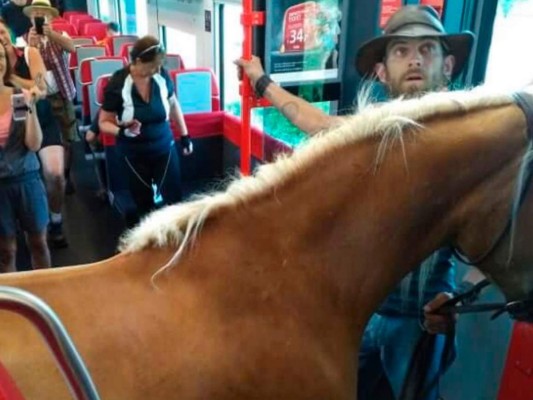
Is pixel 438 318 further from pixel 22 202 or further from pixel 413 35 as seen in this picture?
pixel 22 202

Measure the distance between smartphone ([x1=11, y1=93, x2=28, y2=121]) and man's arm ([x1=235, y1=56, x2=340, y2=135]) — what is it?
1066mm

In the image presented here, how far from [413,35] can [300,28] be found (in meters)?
1.13

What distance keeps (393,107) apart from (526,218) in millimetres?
368

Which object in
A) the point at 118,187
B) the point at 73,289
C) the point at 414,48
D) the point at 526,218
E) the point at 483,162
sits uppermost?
the point at 414,48

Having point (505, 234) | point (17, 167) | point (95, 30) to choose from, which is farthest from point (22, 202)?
point (95, 30)

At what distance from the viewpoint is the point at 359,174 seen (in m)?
1.19

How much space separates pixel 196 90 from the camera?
17.5 ft

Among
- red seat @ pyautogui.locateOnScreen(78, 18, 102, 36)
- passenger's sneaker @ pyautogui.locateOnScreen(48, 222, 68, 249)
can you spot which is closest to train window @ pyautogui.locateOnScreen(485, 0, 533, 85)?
passenger's sneaker @ pyautogui.locateOnScreen(48, 222, 68, 249)

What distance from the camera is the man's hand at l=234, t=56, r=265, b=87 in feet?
7.68

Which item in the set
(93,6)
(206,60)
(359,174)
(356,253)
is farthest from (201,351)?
(93,6)

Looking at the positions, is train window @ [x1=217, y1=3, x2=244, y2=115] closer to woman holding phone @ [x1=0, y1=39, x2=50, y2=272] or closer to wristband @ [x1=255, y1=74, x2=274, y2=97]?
woman holding phone @ [x1=0, y1=39, x2=50, y2=272]

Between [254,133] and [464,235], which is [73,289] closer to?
[464,235]

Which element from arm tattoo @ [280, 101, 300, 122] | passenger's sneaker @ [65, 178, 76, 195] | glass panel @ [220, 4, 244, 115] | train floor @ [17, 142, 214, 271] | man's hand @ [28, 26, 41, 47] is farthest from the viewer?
glass panel @ [220, 4, 244, 115]

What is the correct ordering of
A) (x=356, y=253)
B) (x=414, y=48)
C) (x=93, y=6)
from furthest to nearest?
(x=93, y=6) < (x=414, y=48) < (x=356, y=253)
